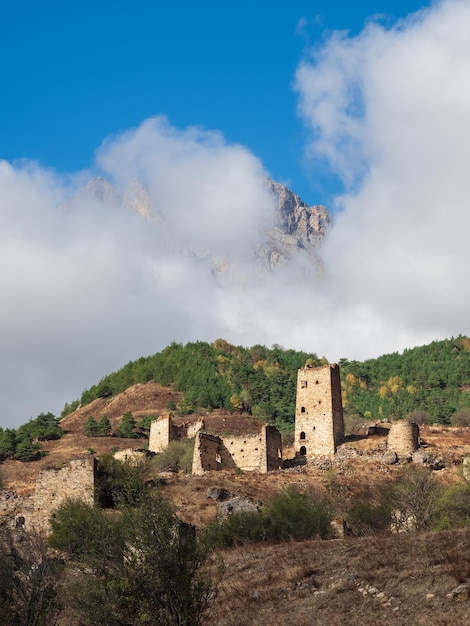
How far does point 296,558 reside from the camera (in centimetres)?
2288

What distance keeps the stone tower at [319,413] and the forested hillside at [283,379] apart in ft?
116

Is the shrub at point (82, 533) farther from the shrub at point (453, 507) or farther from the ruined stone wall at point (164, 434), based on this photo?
the ruined stone wall at point (164, 434)

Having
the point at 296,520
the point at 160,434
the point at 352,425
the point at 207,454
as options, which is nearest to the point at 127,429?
the point at 160,434

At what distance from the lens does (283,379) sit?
122 meters

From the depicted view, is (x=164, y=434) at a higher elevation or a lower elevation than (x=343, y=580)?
higher

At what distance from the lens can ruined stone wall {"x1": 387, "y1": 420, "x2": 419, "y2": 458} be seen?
5066cm

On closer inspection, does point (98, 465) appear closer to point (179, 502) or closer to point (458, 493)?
point (179, 502)

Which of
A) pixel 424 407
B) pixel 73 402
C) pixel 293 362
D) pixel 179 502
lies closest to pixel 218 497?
pixel 179 502

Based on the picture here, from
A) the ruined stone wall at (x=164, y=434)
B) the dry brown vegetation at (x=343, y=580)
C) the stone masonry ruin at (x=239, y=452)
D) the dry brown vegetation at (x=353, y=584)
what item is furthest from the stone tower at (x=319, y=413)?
the dry brown vegetation at (x=353, y=584)

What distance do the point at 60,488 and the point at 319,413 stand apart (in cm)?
2903

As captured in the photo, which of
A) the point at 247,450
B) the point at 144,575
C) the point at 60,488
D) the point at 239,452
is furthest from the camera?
the point at 239,452

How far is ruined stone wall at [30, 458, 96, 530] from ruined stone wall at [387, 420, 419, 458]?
2566 cm

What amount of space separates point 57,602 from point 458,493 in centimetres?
2131

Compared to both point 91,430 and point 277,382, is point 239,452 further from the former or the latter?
point 277,382
